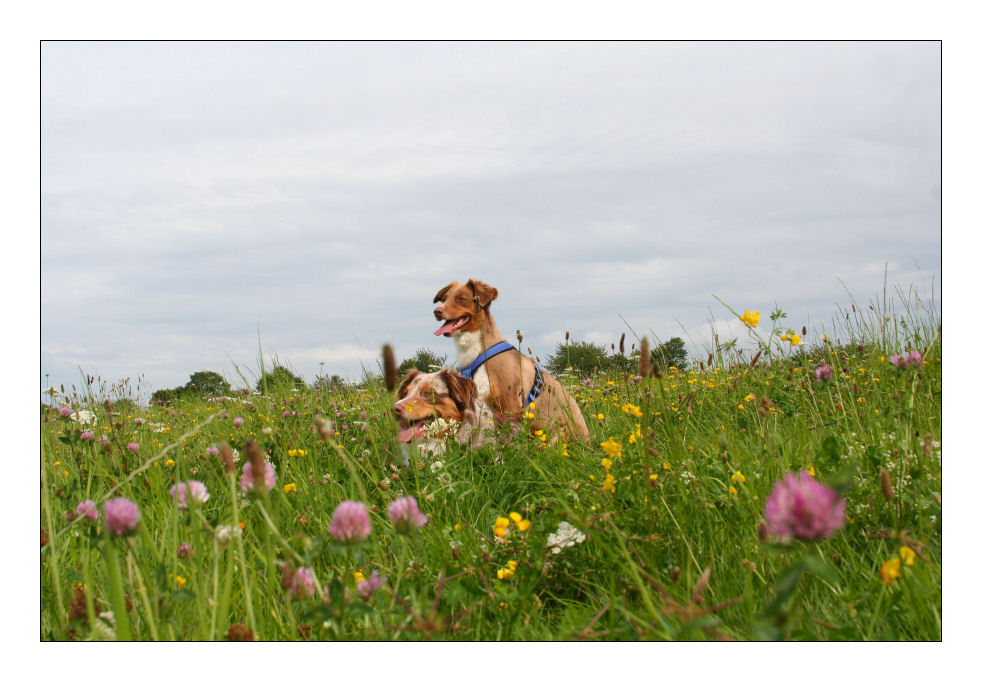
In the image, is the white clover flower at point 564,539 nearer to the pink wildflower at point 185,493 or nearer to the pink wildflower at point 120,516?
the pink wildflower at point 185,493

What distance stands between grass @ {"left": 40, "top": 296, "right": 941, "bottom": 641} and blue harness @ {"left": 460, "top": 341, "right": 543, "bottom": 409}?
1.93ft

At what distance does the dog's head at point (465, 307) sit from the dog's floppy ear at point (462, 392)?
0.37 m

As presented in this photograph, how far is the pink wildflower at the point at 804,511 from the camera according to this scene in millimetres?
988

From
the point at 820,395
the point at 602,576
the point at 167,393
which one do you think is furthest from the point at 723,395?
the point at 167,393

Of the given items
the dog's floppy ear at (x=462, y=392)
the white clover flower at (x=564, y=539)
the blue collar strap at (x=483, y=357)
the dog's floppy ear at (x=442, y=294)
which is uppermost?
the dog's floppy ear at (x=442, y=294)

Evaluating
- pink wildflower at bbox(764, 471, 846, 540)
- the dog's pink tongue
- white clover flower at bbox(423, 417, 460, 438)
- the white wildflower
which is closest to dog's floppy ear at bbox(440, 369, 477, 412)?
white clover flower at bbox(423, 417, 460, 438)

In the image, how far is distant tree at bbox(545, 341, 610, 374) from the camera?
25.3ft

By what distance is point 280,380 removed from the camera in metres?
7.07

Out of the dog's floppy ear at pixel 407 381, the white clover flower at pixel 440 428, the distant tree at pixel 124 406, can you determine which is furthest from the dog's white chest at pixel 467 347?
the distant tree at pixel 124 406

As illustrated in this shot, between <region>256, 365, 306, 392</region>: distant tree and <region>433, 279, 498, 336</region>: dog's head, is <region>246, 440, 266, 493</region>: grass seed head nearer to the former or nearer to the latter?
<region>433, 279, 498, 336</region>: dog's head

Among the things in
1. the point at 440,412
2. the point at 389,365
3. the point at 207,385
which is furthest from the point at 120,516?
the point at 207,385

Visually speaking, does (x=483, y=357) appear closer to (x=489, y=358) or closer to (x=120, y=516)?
(x=489, y=358)

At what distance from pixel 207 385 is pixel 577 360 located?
5410mm

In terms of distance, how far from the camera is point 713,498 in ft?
9.02
